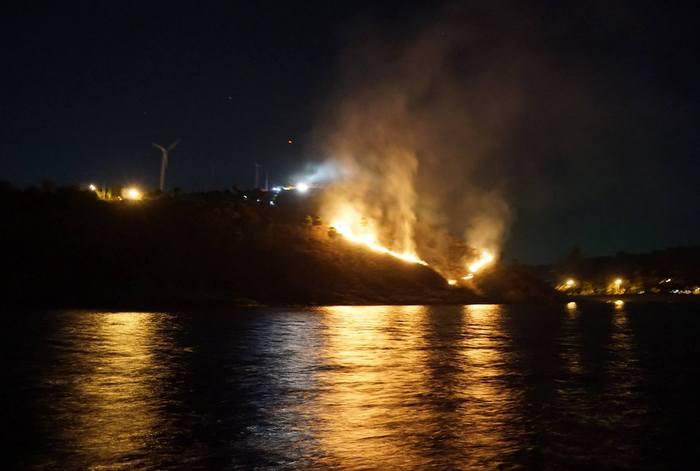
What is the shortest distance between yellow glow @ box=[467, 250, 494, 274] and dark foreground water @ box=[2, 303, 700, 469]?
68.6 m

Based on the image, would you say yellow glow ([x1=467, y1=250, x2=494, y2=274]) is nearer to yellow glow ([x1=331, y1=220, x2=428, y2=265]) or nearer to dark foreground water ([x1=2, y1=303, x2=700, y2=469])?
yellow glow ([x1=331, y1=220, x2=428, y2=265])

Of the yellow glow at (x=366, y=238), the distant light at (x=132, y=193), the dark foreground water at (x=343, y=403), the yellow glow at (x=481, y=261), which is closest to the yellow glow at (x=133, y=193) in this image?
the distant light at (x=132, y=193)

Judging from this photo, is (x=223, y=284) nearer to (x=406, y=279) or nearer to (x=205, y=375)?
(x=406, y=279)

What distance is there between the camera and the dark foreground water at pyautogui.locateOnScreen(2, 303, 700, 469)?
10.7m

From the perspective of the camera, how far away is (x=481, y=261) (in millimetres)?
101938

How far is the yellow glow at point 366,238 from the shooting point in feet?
299

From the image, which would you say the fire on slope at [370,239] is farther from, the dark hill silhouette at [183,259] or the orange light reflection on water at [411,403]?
the orange light reflection on water at [411,403]

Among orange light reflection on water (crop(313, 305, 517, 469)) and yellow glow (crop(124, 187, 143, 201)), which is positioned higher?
yellow glow (crop(124, 187, 143, 201))

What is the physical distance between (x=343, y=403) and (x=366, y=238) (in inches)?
3131

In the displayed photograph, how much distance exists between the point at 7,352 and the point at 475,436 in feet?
59.4

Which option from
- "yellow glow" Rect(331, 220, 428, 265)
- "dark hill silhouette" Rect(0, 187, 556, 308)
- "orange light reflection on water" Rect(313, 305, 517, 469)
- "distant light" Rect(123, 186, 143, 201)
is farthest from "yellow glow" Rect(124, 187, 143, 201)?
"orange light reflection on water" Rect(313, 305, 517, 469)

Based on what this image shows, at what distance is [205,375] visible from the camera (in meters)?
19.1

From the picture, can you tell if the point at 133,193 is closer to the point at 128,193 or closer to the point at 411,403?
the point at 128,193

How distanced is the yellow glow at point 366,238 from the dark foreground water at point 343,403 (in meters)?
61.1
